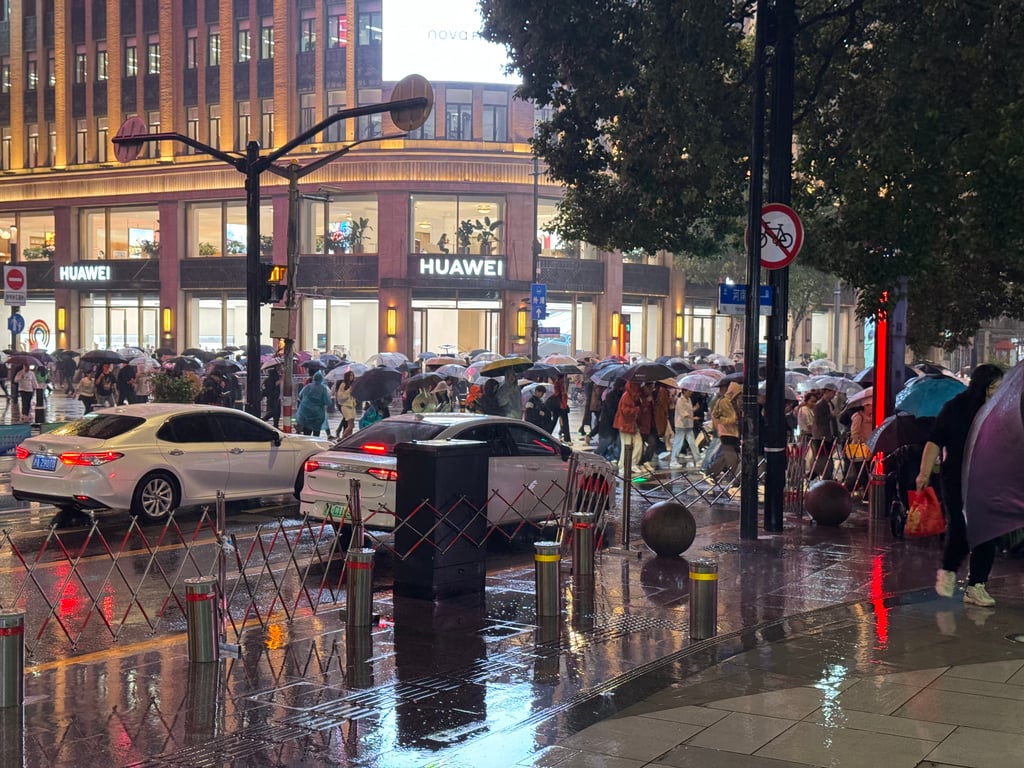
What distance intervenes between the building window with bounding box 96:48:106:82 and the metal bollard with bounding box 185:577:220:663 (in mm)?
59956

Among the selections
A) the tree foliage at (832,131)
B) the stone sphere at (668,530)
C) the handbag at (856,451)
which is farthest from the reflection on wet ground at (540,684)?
the handbag at (856,451)

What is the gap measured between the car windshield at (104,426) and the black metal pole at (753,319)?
7.42m

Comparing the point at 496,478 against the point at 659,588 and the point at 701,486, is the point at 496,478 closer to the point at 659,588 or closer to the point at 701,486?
the point at 659,588

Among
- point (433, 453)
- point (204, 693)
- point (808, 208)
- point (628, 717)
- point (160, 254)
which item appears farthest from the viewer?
point (160, 254)

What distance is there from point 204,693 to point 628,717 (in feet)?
8.47

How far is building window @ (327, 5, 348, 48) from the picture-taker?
185 ft

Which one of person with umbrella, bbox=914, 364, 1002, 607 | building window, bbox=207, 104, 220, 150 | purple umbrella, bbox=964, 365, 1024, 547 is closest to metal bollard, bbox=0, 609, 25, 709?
purple umbrella, bbox=964, 365, 1024, 547

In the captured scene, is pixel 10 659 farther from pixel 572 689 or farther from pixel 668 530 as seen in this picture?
pixel 668 530

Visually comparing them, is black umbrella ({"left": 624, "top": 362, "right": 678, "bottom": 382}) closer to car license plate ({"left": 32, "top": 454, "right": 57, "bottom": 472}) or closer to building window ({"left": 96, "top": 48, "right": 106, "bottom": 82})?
car license plate ({"left": 32, "top": 454, "right": 57, "bottom": 472})

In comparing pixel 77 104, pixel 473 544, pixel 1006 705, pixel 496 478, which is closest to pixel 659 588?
pixel 473 544

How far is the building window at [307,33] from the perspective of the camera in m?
56.8

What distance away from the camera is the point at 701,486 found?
20328mm

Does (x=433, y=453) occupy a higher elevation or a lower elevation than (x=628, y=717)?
higher

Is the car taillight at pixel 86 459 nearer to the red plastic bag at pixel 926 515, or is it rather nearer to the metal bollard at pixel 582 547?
the metal bollard at pixel 582 547
